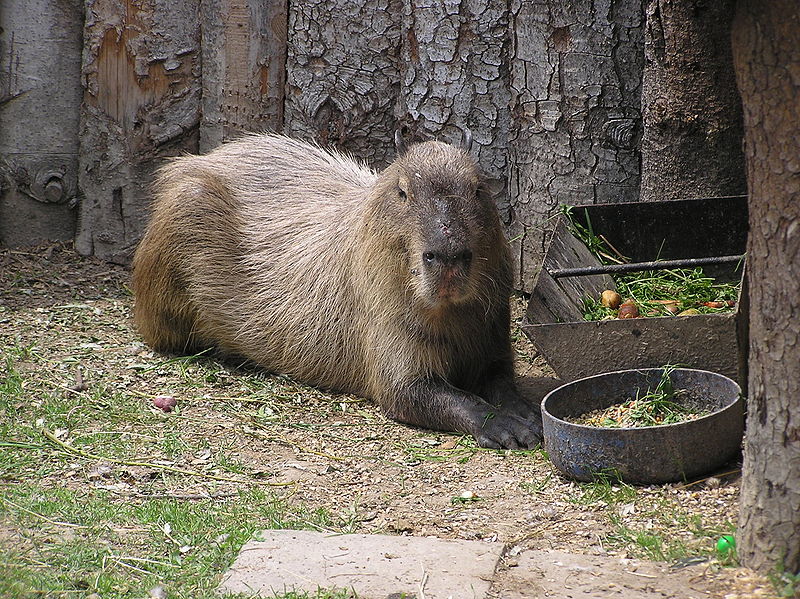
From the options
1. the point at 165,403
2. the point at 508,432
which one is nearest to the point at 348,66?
the point at 165,403

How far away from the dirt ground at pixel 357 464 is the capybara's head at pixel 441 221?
726 millimetres

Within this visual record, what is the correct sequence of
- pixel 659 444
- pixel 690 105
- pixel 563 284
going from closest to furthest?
pixel 659 444
pixel 563 284
pixel 690 105

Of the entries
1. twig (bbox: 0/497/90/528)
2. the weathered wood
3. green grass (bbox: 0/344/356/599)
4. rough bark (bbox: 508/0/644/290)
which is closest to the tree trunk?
green grass (bbox: 0/344/356/599)

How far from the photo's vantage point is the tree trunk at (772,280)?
2.75 meters

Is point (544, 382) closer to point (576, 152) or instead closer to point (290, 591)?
point (576, 152)

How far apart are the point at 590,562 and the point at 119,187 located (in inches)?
159

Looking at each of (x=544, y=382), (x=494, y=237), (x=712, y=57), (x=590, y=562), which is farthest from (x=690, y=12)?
(x=590, y=562)

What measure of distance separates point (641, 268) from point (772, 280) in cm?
157

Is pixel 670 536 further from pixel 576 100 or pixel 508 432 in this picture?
pixel 576 100

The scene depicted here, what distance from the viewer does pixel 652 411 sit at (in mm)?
3994

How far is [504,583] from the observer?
3.13 m

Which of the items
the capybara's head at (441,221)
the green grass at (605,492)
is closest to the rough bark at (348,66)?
the capybara's head at (441,221)

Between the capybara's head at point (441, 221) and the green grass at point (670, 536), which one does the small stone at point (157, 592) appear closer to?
the green grass at point (670, 536)

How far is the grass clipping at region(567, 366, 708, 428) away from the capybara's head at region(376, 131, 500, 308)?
2.45 feet
